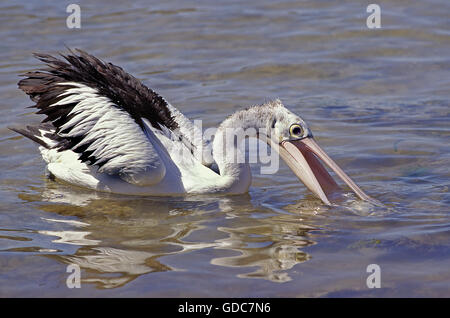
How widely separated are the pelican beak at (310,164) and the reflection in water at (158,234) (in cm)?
40

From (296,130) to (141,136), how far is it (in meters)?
1.14

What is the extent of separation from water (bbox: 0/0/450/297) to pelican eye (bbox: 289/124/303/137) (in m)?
0.47

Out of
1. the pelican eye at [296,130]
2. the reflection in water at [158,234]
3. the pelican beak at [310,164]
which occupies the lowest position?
the reflection in water at [158,234]

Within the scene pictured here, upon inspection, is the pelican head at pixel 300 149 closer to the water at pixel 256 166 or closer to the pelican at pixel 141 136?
the pelican at pixel 141 136

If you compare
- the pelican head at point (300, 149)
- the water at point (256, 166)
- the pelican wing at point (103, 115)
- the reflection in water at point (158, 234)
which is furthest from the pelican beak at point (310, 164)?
the pelican wing at point (103, 115)

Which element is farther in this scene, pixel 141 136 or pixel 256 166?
pixel 256 166

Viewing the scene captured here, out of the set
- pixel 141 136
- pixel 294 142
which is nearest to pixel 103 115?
pixel 141 136

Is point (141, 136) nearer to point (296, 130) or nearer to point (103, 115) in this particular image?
point (103, 115)

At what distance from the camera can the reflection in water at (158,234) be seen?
14.4 ft

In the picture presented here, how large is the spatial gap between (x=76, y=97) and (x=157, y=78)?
289 centimetres

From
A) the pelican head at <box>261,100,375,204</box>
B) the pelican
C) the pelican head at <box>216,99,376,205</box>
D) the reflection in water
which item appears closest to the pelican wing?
the pelican

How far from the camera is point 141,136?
18.1 ft

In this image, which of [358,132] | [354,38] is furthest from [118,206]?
[354,38]
